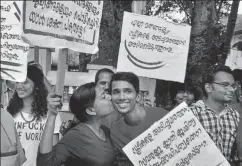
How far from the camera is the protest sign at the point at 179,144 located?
9.48 feet

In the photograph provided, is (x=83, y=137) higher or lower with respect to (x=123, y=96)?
lower

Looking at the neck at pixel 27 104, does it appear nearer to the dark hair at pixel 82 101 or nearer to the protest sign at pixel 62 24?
the dark hair at pixel 82 101

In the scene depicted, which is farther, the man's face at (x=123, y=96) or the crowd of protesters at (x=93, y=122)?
the man's face at (x=123, y=96)

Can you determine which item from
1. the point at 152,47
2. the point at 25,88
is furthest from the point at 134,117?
the point at 152,47

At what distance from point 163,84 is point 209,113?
7431mm

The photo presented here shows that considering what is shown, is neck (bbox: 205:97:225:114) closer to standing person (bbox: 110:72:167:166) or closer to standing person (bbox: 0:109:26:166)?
standing person (bbox: 110:72:167:166)

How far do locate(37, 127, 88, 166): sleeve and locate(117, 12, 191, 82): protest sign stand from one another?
158cm

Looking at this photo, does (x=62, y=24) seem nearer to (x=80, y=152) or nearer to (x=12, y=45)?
(x=12, y=45)

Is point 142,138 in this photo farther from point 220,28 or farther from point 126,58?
point 220,28

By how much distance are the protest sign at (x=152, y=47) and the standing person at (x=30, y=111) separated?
1025 mm

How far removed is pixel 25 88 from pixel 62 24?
35.0 inches

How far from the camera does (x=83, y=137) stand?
277 cm

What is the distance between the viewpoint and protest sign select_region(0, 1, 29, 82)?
7.97 ft

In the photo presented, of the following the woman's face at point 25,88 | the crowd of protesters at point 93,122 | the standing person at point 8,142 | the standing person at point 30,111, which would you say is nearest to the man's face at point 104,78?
the crowd of protesters at point 93,122
